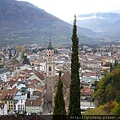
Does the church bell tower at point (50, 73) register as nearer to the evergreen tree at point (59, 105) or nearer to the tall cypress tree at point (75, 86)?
the tall cypress tree at point (75, 86)

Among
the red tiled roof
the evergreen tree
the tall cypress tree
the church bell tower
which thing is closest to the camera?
the evergreen tree

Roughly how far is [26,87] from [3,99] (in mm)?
6852

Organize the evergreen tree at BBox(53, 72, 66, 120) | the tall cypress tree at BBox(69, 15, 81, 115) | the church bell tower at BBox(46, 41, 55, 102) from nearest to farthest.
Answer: the evergreen tree at BBox(53, 72, 66, 120) → the tall cypress tree at BBox(69, 15, 81, 115) → the church bell tower at BBox(46, 41, 55, 102)

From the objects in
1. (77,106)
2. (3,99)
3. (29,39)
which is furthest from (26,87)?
(29,39)

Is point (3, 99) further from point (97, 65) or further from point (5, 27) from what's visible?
point (5, 27)

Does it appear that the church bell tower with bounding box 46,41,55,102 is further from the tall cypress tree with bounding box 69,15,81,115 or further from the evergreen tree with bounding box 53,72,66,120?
the evergreen tree with bounding box 53,72,66,120

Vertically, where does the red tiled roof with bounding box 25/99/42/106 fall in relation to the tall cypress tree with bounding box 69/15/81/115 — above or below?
below

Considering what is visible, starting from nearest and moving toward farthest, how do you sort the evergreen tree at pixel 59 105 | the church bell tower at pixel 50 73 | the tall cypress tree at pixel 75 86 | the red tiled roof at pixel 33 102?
the evergreen tree at pixel 59 105 → the tall cypress tree at pixel 75 86 → the red tiled roof at pixel 33 102 → the church bell tower at pixel 50 73

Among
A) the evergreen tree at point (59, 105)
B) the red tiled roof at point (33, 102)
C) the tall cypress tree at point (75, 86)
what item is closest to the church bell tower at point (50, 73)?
the red tiled roof at point (33, 102)

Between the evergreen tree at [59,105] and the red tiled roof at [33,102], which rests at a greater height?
the evergreen tree at [59,105]

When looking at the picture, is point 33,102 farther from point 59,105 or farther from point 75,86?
point 59,105

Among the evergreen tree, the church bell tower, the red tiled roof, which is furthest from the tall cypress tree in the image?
the church bell tower

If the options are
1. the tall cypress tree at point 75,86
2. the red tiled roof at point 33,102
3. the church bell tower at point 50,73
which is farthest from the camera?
the church bell tower at point 50,73

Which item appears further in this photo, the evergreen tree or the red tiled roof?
the red tiled roof
